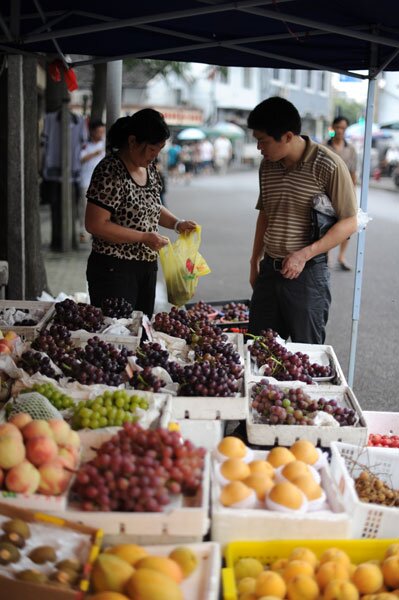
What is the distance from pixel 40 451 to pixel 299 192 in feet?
8.62

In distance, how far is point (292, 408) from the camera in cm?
349

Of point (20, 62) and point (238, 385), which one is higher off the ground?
point (20, 62)

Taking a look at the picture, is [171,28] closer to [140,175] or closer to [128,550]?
[140,175]

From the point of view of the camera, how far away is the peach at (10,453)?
2.55 meters

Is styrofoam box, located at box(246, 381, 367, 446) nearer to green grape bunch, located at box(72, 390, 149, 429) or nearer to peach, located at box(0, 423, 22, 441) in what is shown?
green grape bunch, located at box(72, 390, 149, 429)

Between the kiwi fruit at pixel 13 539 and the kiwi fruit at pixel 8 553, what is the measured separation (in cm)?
2

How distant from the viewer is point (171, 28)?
5145mm

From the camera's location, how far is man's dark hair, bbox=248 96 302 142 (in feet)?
14.4

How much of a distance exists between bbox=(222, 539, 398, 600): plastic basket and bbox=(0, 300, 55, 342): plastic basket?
2.28 metres

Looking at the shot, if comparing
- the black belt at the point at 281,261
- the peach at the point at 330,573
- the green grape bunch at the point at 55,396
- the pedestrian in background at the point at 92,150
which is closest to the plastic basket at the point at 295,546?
the peach at the point at 330,573

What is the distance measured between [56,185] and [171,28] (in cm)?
746

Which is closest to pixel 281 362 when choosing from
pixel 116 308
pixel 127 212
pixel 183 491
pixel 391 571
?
pixel 116 308

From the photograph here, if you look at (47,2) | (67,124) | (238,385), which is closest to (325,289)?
(238,385)

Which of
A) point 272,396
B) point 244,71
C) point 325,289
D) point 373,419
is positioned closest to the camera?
point 272,396
